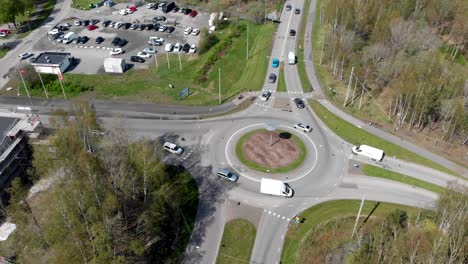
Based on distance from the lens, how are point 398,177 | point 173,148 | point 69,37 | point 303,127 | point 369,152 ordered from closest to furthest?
point 398,177, point 369,152, point 173,148, point 303,127, point 69,37

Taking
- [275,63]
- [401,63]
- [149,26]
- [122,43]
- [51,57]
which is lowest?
[275,63]

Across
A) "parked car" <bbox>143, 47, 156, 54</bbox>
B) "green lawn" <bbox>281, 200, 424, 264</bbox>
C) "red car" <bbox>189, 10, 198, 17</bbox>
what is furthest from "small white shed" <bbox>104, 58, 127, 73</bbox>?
"green lawn" <bbox>281, 200, 424, 264</bbox>

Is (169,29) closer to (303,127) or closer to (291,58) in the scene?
(291,58)

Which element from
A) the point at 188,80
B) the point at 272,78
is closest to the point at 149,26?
the point at 188,80

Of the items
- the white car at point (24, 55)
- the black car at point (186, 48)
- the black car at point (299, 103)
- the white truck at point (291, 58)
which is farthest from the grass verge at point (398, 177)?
the white car at point (24, 55)

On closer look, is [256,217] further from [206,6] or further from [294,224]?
[206,6]

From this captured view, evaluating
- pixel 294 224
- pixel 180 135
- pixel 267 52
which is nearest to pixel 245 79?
pixel 267 52

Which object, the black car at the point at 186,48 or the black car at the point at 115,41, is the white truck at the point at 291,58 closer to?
the black car at the point at 186,48
